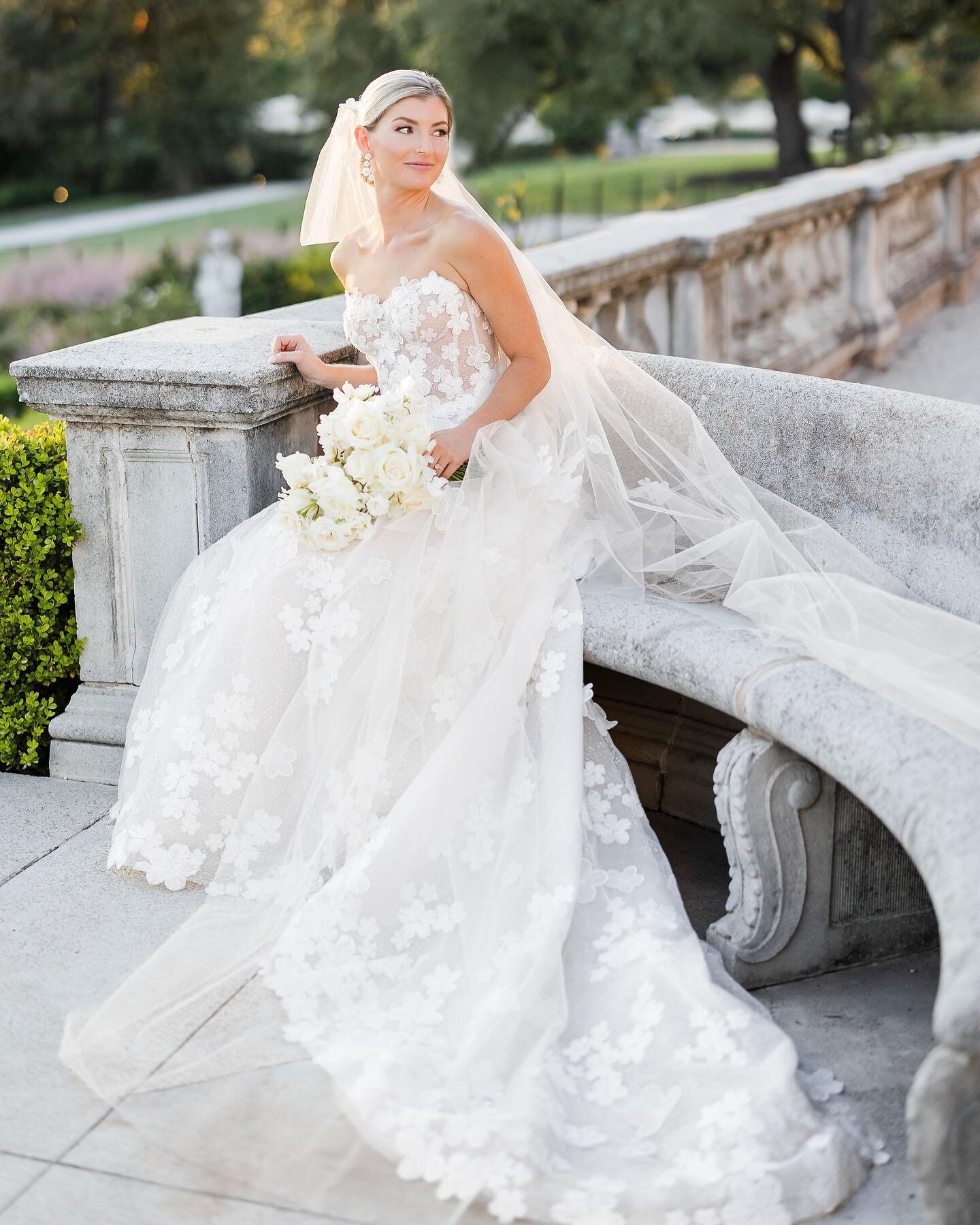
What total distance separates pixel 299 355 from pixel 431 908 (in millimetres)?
1578

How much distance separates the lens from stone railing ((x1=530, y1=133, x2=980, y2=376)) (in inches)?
256

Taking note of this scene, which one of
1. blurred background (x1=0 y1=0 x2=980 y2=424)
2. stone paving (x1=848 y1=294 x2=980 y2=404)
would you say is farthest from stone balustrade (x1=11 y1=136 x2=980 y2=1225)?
blurred background (x1=0 y1=0 x2=980 y2=424)

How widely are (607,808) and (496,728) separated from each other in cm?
30

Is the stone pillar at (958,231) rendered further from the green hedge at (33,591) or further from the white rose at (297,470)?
the white rose at (297,470)

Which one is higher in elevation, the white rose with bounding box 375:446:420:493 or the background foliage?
the background foliage

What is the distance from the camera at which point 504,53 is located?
30500 millimetres

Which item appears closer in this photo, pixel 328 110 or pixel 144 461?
pixel 144 461

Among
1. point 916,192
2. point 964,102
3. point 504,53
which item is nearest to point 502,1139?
point 916,192

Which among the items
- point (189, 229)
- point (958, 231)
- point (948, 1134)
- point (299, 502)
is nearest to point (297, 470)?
point (299, 502)

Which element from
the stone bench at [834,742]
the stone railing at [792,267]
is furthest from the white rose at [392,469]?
the stone railing at [792,267]

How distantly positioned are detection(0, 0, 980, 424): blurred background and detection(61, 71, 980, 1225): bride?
20.3ft

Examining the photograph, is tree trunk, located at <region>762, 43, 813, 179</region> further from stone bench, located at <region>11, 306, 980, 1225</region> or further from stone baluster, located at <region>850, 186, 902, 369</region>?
stone bench, located at <region>11, 306, 980, 1225</region>

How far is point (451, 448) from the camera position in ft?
11.7

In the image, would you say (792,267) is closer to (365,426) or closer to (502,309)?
(502,309)
